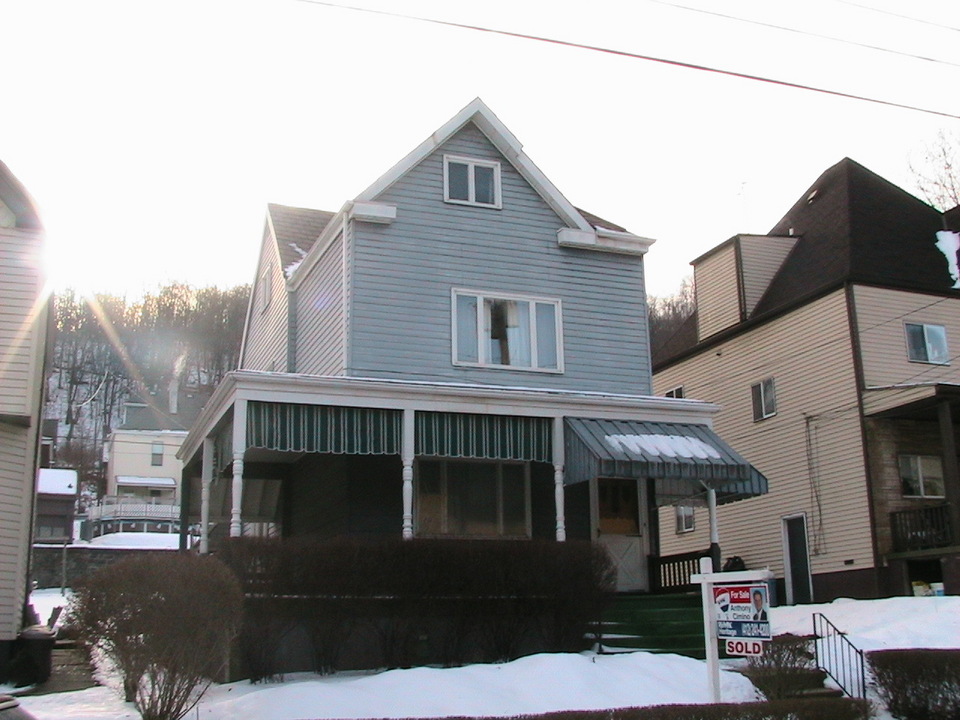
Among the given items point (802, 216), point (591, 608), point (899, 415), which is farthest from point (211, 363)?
point (591, 608)

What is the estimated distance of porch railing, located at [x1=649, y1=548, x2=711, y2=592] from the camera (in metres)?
18.3

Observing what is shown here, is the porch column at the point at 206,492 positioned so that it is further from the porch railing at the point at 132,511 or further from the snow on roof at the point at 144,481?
the snow on roof at the point at 144,481

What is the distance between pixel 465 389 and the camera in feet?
53.4

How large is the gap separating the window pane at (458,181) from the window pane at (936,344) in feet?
36.9

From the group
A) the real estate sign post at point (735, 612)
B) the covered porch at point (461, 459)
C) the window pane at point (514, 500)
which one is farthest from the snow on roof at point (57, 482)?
the real estate sign post at point (735, 612)

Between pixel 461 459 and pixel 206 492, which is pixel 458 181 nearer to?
pixel 461 459

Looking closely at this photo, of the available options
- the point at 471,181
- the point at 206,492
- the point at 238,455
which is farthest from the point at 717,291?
the point at 238,455

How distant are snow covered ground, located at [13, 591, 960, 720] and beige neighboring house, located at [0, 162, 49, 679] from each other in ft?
10.4

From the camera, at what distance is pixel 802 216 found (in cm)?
2870

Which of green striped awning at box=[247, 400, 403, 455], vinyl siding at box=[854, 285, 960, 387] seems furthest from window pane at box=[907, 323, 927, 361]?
green striped awning at box=[247, 400, 403, 455]

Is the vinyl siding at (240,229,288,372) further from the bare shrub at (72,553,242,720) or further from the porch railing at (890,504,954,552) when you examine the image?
→ the porch railing at (890,504,954,552)

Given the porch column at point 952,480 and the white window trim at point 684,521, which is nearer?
the porch column at point 952,480

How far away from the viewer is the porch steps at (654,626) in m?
→ 15.1

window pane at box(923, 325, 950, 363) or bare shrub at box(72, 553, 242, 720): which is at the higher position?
window pane at box(923, 325, 950, 363)
